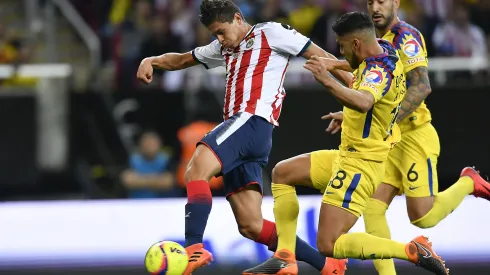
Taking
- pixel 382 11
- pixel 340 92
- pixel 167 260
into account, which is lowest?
pixel 167 260

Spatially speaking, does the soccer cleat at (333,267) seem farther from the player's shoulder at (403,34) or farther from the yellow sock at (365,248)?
the player's shoulder at (403,34)

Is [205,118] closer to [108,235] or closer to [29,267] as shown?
[108,235]

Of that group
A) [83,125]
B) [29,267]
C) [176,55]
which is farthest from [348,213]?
[83,125]

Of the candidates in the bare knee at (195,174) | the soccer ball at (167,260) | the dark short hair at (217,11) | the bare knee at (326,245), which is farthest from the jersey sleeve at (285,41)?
the soccer ball at (167,260)

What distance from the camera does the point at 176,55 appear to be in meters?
7.47

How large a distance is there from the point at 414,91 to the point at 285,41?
3.14ft

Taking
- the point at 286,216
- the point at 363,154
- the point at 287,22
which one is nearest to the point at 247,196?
the point at 286,216

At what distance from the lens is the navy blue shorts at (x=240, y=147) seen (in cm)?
666

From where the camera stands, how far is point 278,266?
22.5 ft

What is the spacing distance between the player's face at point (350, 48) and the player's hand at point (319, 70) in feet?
1.15

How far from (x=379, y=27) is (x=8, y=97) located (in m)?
6.50

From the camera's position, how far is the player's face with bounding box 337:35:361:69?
634 centimetres

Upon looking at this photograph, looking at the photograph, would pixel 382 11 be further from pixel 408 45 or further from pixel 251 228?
pixel 251 228

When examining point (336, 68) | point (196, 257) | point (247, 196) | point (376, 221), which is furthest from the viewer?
point (376, 221)
